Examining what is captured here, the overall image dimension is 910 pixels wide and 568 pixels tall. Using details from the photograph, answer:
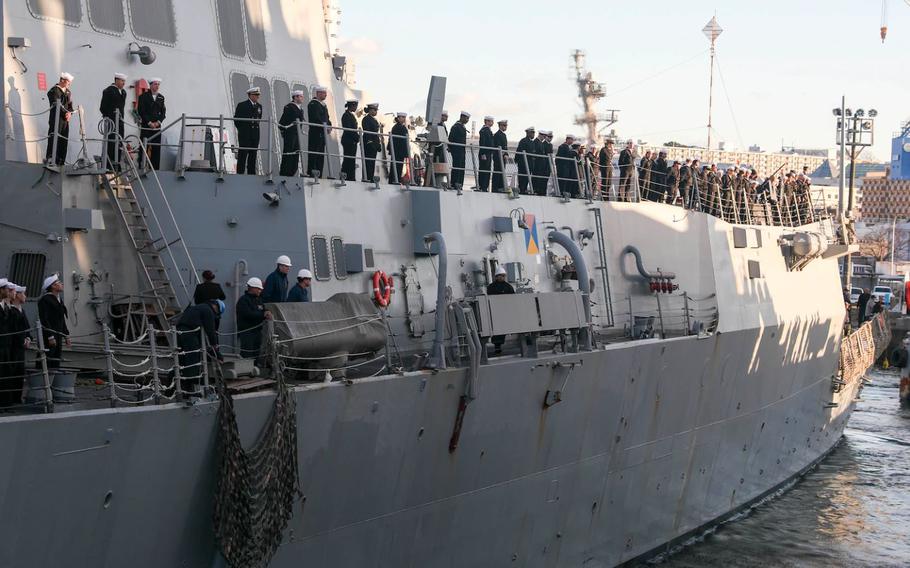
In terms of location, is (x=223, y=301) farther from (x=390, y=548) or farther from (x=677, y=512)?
(x=677, y=512)

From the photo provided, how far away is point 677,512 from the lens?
1884 cm

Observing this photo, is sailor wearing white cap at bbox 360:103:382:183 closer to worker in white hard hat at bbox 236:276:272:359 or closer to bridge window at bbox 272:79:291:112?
bridge window at bbox 272:79:291:112

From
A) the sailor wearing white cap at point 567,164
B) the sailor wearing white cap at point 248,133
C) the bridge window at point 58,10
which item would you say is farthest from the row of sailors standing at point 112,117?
the sailor wearing white cap at point 567,164

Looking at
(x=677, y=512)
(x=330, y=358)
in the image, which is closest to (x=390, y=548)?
(x=330, y=358)

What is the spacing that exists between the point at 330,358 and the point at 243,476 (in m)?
1.66

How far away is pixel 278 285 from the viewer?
39.4 ft

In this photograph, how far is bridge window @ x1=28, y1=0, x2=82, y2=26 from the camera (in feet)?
42.6

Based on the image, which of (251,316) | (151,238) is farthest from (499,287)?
(151,238)

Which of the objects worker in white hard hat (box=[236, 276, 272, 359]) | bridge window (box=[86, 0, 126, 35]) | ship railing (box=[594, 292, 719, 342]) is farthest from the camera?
ship railing (box=[594, 292, 719, 342])

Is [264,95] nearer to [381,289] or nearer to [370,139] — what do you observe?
[370,139]

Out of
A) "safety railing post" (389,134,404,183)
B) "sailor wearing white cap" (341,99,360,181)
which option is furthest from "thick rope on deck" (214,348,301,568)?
"safety railing post" (389,134,404,183)

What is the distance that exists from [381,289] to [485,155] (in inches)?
181

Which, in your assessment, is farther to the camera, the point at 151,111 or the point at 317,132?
the point at 317,132

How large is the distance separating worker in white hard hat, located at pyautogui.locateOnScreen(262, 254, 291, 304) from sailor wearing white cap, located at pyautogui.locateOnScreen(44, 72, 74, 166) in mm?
2398
